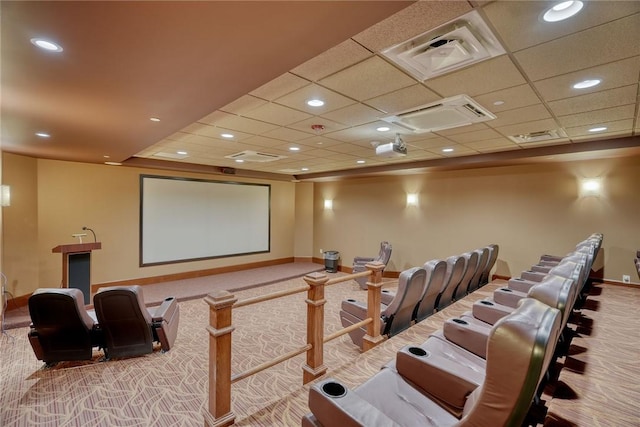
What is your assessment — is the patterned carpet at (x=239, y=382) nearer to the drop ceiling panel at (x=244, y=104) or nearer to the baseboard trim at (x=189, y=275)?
the baseboard trim at (x=189, y=275)

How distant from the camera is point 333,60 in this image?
226 cm

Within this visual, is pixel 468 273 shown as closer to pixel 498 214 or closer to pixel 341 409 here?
pixel 498 214

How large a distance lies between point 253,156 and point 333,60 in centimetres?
423

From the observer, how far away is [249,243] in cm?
894

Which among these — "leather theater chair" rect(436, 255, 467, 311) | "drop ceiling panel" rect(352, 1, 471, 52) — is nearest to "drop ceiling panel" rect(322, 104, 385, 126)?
"drop ceiling panel" rect(352, 1, 471, 52)

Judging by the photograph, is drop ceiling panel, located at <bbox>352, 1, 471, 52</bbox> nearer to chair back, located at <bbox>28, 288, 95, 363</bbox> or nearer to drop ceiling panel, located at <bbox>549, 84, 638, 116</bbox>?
drop ceiling panel, located at <bbox>549, 84, 638, 116</bbox>

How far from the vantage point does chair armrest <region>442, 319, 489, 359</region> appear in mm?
2186

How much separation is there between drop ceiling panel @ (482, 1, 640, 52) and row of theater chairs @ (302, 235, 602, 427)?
5.02 ft

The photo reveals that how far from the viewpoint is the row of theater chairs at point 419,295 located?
324cm

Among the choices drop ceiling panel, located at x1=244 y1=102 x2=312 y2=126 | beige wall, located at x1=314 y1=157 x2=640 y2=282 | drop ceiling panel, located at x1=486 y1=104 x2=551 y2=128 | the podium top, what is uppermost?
drop ceiling panel, located at x1=486 y1=104 x2=551 y2=128

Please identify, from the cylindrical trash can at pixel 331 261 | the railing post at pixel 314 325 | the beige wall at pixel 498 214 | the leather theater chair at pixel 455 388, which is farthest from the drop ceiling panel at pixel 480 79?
the cylindrical trash can at pixel 331 261

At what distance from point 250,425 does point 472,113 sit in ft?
12.3

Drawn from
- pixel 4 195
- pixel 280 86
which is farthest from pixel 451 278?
pixel 4 195

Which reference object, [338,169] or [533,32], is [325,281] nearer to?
[533,32]
